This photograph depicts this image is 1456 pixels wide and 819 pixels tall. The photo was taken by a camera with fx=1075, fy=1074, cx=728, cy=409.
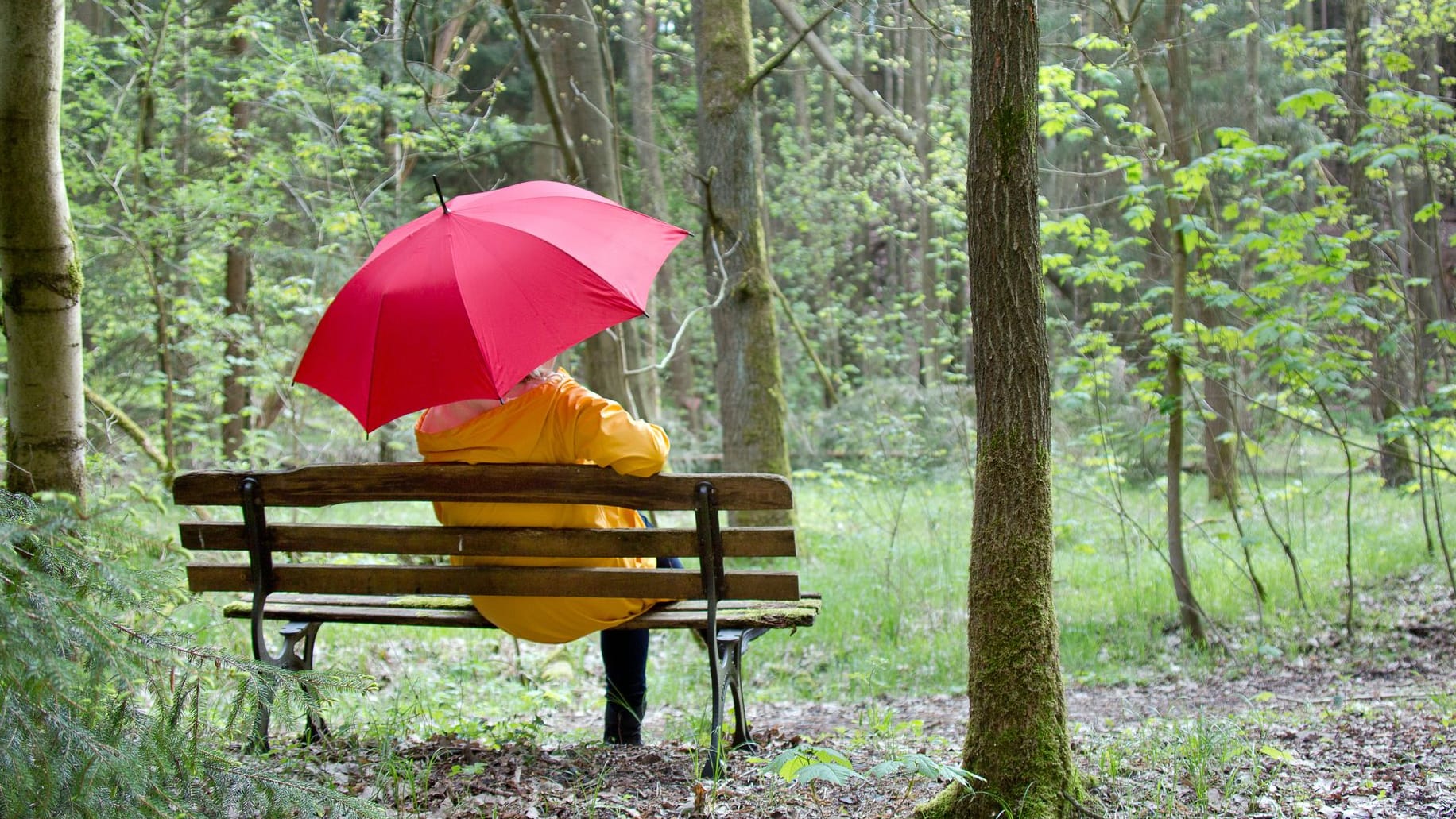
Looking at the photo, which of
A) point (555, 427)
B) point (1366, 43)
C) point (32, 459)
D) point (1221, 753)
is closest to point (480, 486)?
point (555, 427)

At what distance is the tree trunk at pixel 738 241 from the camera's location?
7512 millimetres

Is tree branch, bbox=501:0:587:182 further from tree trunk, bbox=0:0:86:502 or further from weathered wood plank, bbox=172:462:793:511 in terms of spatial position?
weathered wood plank, bbox=172:462:793:511

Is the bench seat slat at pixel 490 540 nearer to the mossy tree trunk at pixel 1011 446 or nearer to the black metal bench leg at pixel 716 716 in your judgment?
the black metal bench leg at pixel 716 716

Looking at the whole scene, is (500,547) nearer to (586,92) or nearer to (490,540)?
(490,540)

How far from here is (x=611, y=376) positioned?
704 cm

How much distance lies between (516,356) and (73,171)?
25.5 feet

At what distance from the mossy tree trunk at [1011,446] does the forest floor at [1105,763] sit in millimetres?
223

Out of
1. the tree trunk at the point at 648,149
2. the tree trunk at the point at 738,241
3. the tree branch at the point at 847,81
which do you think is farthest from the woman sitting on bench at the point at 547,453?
A: the tree trunk at the point at 648,149

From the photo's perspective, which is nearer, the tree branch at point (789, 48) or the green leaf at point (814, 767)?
the green leaf at point (814, 767)

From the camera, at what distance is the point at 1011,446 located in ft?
9.51

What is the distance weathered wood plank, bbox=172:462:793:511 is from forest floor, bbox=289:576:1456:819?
0.83 m

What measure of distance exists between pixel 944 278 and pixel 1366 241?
433 centimetres

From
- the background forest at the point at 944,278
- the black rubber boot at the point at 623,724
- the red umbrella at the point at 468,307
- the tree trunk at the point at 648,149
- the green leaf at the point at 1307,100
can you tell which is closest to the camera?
→ the red umbrella at the point at 468,307

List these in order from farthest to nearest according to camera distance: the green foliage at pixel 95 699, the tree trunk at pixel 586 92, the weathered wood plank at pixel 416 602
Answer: the tree trunk at pixel 586 92 < the weathered wood plank at pixel 416 602 < the green foliage at pixel 95 699
